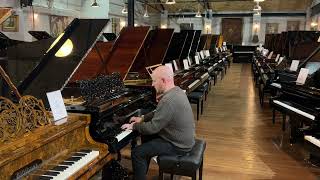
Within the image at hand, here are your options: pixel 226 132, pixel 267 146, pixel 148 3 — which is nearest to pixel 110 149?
pixel 267 146

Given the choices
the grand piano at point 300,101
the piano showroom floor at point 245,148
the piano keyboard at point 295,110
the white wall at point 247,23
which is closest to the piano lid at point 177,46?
the piano showroom floor at point 245,148

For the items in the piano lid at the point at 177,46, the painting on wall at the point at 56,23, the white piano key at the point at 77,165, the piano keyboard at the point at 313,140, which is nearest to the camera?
the white piano key at the point at 77,165

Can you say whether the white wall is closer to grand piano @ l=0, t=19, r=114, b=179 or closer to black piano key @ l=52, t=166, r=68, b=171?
grand piano @ l=0, t=19, r=114, b=179

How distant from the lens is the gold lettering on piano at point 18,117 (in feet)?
6.16

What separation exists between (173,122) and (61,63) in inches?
46.1

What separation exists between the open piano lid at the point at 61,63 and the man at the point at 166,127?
75 centimetres

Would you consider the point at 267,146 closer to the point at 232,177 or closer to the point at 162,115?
the point at 232,177

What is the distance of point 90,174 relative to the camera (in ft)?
7.69

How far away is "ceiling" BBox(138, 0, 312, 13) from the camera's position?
22903 millimetres

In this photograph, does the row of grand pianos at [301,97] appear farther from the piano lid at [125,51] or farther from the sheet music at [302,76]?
the piano lid at [125,51]

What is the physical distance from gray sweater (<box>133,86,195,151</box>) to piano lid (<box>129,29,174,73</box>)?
119 inches

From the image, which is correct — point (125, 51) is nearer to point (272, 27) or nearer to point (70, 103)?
point (70, 103)

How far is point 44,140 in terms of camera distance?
204 cm

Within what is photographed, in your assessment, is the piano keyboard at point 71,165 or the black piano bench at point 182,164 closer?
the piano keyboard at point 71,165
